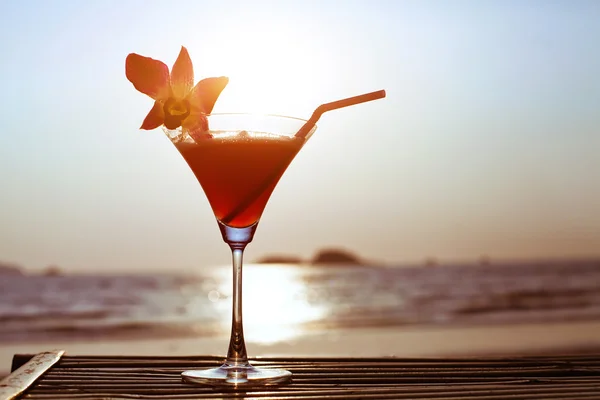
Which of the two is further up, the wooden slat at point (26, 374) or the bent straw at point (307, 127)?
the bent straw at point (307, 127)

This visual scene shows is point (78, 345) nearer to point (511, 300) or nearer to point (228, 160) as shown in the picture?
point (228, 160)

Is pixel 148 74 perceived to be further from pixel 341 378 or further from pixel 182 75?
pixel 341 378

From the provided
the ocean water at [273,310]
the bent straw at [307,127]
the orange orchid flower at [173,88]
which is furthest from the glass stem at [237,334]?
the ocean water at [273,310]

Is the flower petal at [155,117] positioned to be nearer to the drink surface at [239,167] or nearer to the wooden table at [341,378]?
the drink surface at [239,167]

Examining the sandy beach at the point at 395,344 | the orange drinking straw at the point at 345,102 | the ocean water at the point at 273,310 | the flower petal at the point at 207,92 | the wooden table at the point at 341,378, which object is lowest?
the wooden table at the point at 341,378

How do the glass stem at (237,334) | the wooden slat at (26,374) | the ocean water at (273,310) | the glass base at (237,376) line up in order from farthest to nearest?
the ocean water at (273,310) → the glass stem at (237,334) → the glass base at (237,376) → the wooden slat at (26,374)

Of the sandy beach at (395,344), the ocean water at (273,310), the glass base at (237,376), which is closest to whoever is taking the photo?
the glass base at (237,376)
